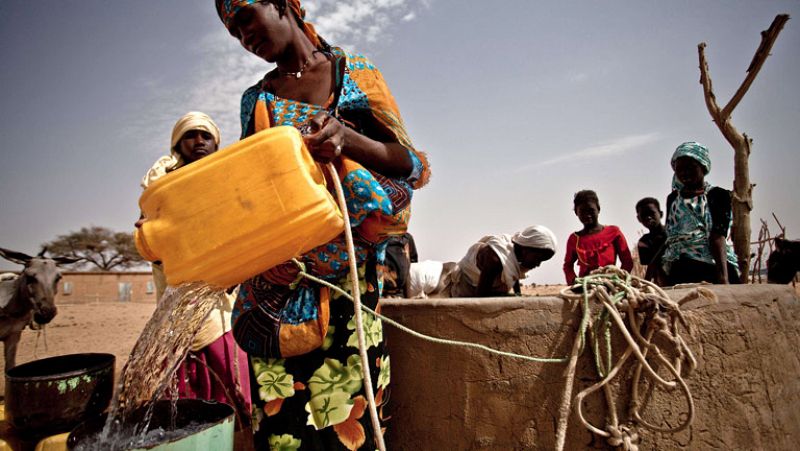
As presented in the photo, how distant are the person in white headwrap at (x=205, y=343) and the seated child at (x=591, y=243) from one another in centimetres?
351

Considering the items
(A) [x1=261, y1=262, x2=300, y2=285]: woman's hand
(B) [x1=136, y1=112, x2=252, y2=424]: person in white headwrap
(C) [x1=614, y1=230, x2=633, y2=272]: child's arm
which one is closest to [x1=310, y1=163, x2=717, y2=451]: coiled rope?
(A) [x1=261, y1=262, x2=300, y2=285]: woman's hand

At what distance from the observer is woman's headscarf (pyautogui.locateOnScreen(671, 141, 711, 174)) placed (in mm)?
3654

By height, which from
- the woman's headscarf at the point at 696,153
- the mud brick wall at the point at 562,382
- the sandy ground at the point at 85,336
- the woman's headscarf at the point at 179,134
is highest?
the woman's headscarf at the point at 179,134

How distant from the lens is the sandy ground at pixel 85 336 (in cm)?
903

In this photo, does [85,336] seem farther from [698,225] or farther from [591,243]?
[698,225]

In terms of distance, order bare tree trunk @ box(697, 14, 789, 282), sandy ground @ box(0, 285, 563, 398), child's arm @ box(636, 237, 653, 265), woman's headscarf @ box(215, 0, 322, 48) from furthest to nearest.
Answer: sandy ground @ box(0, 285, 563, 398)
child's arm @ box(636, 237, 653, 265)
bare tree trunk @ box(697, 14, 789, 282)
woman's headscarf @ box(215, 0, 322, 48)

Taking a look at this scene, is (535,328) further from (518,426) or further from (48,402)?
(48,402)

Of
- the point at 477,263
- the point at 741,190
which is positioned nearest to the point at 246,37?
the point at 477,263

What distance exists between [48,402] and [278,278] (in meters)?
1.34

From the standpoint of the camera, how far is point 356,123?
141cm

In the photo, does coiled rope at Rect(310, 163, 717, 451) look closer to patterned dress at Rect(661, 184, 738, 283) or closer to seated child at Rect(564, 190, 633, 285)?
patterned dress at Rect(661, 184, 738, 283)

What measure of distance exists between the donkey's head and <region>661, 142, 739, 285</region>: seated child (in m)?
6.37

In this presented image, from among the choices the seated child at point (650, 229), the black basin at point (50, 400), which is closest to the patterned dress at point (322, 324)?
the black basin at point (50, 400)

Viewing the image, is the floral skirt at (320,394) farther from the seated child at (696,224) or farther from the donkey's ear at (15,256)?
the donkey's ear at (15,256)
